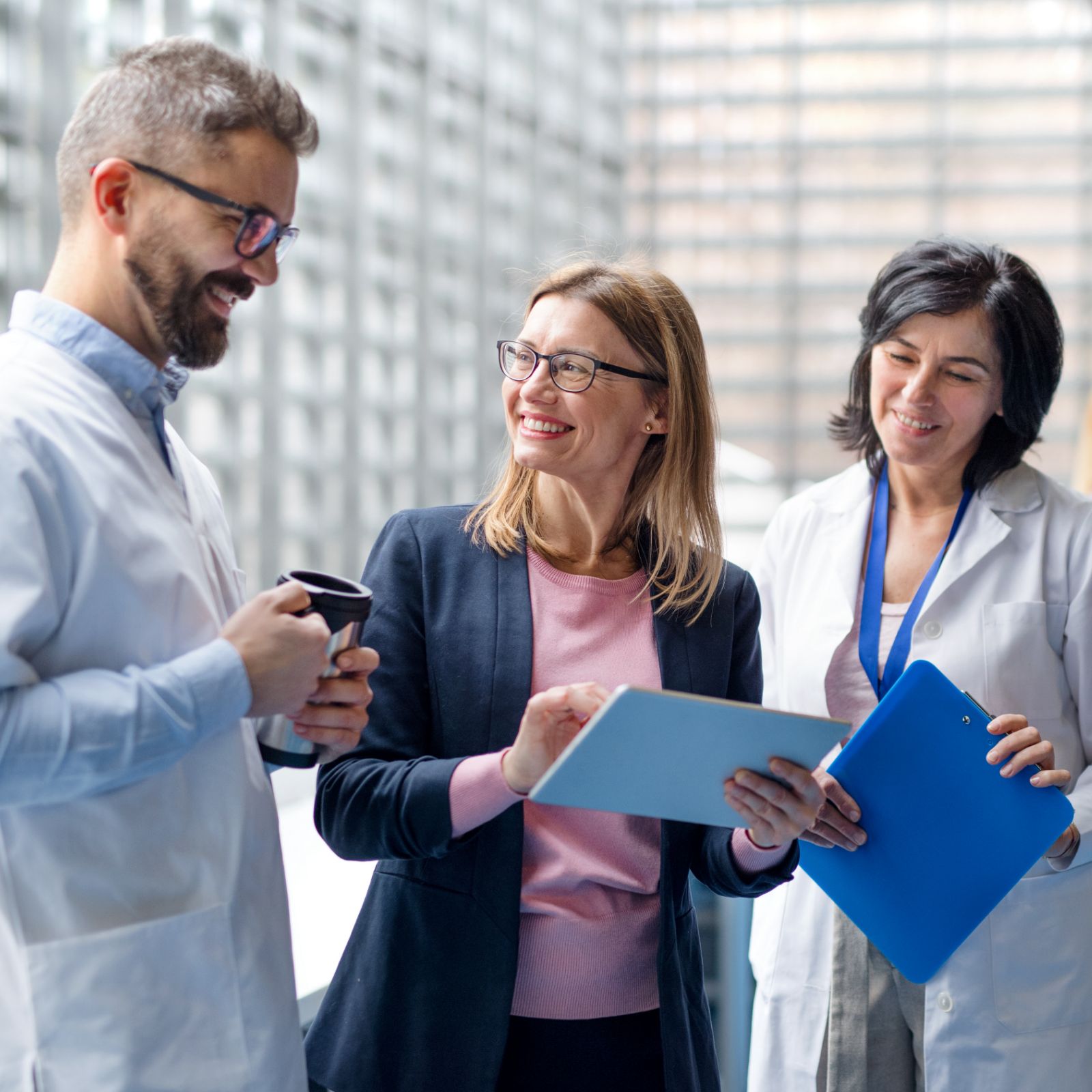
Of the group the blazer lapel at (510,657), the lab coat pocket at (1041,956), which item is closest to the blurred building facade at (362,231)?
the blazer lapel at (510,657)

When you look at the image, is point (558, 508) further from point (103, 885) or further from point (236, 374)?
point (236, 374)

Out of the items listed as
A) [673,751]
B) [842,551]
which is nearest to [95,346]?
[673,751]

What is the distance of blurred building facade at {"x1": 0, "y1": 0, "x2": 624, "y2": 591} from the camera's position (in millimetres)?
2449

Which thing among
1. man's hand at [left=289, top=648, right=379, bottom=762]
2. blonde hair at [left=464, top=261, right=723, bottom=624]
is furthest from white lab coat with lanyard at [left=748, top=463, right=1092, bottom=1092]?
man's hand at [left=289, top=648, right=379, bottom=762]

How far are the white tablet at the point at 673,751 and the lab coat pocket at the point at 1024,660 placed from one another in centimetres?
65

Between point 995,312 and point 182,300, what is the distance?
4.31ft

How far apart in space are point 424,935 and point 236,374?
7.83ft

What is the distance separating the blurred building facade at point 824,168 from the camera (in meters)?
6.36

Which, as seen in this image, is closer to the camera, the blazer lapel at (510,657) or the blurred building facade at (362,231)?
the blazer lapel at (510,657)

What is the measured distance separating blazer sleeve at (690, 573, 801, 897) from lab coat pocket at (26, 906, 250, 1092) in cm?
61

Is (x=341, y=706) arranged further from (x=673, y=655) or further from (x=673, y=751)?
(x=673, y=655)

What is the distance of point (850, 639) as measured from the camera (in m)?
1.83

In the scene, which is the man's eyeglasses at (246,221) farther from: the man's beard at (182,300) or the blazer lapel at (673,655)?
the blazer lapel at (673,655)

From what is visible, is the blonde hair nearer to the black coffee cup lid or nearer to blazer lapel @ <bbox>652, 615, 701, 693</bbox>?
blazer lapel @ <bbox>652, 615, 701, 693</bbox>
